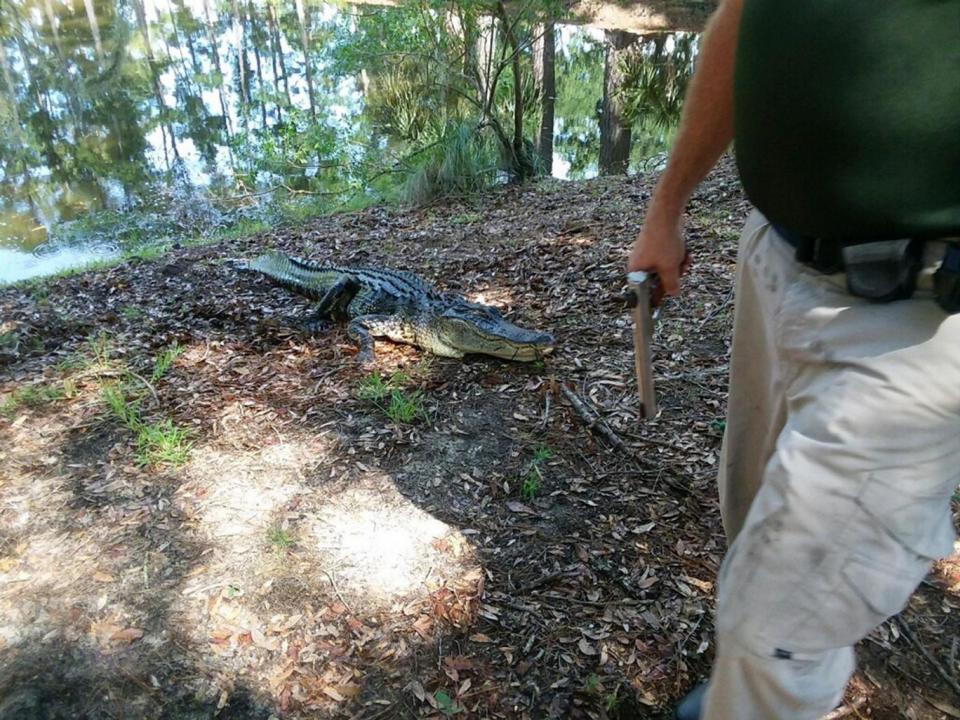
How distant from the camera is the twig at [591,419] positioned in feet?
9.45

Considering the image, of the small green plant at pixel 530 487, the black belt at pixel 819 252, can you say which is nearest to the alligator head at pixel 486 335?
the small green plant at pixel 530 487

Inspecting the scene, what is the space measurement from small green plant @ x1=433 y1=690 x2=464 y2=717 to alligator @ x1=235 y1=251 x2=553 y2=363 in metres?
1.95

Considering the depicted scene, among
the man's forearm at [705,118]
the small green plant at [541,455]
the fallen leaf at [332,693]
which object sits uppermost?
the man's forearm at [705,118]

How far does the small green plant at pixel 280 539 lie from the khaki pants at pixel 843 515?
1.71 meters

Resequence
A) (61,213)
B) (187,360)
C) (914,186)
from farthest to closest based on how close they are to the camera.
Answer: (61,213) < (187,360) < (914,186)

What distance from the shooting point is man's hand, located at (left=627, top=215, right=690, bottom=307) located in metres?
1.70

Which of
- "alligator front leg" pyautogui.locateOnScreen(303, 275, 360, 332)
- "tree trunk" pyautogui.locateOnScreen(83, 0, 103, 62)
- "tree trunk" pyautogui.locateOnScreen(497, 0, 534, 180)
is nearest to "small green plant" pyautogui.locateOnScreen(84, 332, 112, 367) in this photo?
"alligator front leg" pyautogui.locateOnScreen(303, 275, 360, 332)

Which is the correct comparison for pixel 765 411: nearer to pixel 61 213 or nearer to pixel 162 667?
pixel 162 667

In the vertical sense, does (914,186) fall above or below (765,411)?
above

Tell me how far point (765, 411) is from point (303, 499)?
1849 millimetres

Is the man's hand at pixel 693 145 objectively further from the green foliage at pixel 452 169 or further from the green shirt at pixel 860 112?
the green foliage at pixel 452 169

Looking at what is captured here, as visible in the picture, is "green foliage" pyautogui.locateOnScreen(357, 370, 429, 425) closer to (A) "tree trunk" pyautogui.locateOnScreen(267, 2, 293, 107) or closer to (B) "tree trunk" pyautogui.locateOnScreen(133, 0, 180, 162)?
(B) "tree trunk" pyautogui.locateOnScreen(133, 0, 180, 162)

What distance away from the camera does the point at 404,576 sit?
2.32 m

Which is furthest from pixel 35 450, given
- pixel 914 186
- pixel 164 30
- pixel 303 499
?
pixel 164 30
